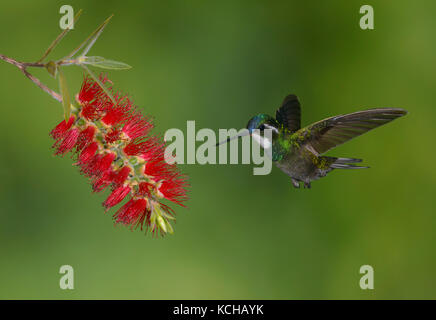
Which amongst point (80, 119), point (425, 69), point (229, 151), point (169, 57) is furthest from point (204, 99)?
point (80, 119)

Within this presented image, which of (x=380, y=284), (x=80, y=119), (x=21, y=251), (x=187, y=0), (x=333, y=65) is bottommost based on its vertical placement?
(x=380, y=284)

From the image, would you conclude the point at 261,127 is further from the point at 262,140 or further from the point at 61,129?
the point at 61,129

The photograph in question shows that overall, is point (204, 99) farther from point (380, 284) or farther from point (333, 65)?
point (380, 284)

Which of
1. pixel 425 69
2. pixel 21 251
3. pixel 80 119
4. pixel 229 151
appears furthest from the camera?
pixel 425 69

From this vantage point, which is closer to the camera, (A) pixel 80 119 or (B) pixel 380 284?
(A) pixel 80 119

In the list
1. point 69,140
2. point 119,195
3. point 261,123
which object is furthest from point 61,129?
point 261,123

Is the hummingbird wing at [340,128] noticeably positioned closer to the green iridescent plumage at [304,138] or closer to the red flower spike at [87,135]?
the green iridescent plumage at [304,138]
